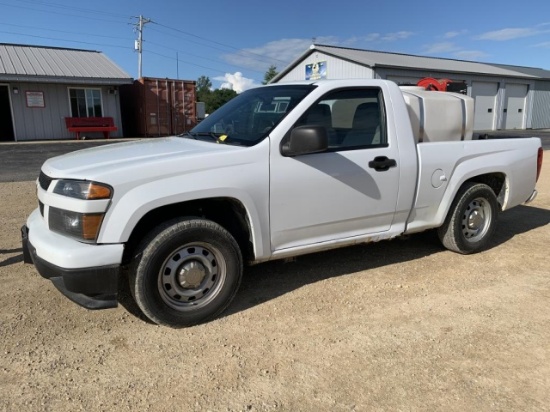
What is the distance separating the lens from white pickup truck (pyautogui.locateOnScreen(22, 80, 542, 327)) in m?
3.01

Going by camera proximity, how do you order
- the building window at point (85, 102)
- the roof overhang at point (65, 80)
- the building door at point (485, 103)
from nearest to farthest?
1. the roof overhang at point (65, 80)
2. the building window at point (85, 102)
3. the building door at point (485, 103)

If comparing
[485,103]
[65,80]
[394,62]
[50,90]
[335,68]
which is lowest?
[485,103]

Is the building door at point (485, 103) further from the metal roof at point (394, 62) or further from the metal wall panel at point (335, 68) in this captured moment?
the metal wall panel at point (335, 68)

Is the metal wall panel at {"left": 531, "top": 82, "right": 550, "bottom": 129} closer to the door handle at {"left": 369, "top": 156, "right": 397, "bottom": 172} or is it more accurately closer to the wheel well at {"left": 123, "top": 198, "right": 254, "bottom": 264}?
the door handle at {"left": 369, "top": 156, "right": 397, "bottom": 172}

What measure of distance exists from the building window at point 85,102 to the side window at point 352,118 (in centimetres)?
2305

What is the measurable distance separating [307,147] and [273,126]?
1.24 feet

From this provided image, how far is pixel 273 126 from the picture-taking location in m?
3.61

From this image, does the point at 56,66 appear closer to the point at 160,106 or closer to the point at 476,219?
the point at 160,106

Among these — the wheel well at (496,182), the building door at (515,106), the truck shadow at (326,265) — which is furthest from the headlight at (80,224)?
the building door at (515,106)

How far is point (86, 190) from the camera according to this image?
2941 mm

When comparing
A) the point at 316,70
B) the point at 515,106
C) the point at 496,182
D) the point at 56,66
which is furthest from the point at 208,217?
the point at 515,106

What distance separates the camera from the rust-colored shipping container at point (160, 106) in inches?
968

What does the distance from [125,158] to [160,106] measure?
22829mm

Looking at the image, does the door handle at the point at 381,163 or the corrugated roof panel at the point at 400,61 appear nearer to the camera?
the door handle at the point at 381,163
